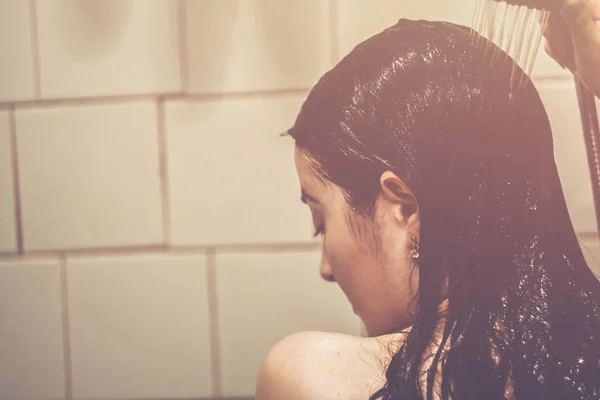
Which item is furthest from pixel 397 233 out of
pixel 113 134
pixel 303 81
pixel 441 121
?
pixel 113 134

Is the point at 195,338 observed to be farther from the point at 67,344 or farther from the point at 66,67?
the point at 66,67

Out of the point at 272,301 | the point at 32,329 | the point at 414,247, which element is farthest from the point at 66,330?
the point at 414,247

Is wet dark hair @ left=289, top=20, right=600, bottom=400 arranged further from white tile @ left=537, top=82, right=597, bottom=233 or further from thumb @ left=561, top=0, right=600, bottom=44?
white tile @ left=537, top=82, right=597, bottom=233

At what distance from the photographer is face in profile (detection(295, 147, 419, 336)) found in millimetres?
513

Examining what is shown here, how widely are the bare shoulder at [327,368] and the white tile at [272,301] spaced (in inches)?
10.2

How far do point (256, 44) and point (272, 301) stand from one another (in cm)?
34

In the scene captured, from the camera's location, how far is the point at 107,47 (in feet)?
2.49

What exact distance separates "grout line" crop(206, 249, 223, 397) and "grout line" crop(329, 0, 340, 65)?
30 centimetres

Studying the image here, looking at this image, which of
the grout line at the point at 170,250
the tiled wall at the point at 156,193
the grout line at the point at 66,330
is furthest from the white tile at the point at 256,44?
the grout line at the point at 66,330

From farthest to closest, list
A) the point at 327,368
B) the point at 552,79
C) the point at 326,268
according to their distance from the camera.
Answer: the point at 552,79, the point at 326,268, the point at 327,368

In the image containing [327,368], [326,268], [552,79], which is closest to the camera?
[327,368]

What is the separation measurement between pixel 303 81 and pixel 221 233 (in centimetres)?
23

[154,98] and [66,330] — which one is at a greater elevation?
[154,98]

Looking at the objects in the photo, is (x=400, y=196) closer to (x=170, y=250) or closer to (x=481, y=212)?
(x=481, y=212)
